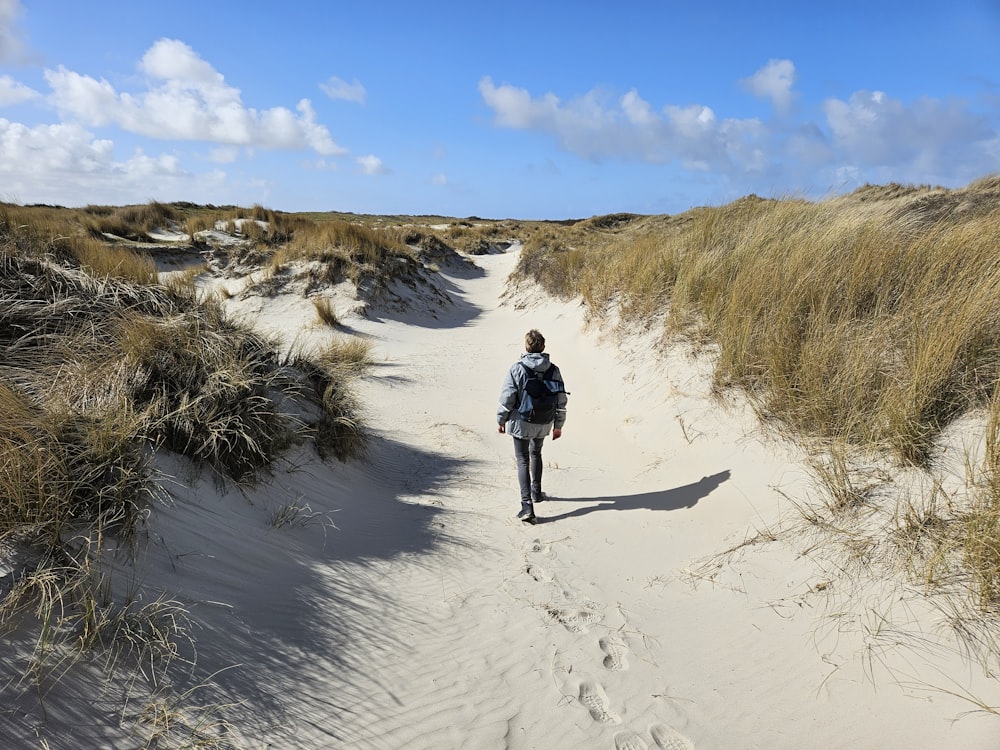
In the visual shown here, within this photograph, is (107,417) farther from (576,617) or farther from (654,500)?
(654,500)

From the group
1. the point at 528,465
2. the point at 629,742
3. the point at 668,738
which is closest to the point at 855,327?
the point at 528,465

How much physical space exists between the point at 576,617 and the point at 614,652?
376 mm

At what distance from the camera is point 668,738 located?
2406 mm

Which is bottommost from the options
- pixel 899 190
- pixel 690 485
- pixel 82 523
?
pixel 690 485

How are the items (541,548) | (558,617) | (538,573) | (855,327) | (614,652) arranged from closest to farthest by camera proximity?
(614,652), (558,617), (538,573), (541,548), (855,327)

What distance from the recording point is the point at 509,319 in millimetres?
15055

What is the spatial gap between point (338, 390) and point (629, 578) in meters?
3.61

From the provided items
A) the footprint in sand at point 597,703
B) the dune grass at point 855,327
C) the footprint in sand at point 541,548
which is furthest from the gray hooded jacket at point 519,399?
the footprint in sand at point 597,703

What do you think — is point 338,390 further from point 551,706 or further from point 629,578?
point 551,706

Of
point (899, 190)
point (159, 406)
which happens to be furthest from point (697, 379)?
point (899, 190)

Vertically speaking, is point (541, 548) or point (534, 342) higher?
point (534, 342)

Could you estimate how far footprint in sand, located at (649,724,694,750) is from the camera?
2359 mm

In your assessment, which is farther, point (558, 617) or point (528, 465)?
point (528, 465)

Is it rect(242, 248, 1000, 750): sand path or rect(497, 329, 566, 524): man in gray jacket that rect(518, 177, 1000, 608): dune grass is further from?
rect(497, 329, 566, 524): man in gray jacket
